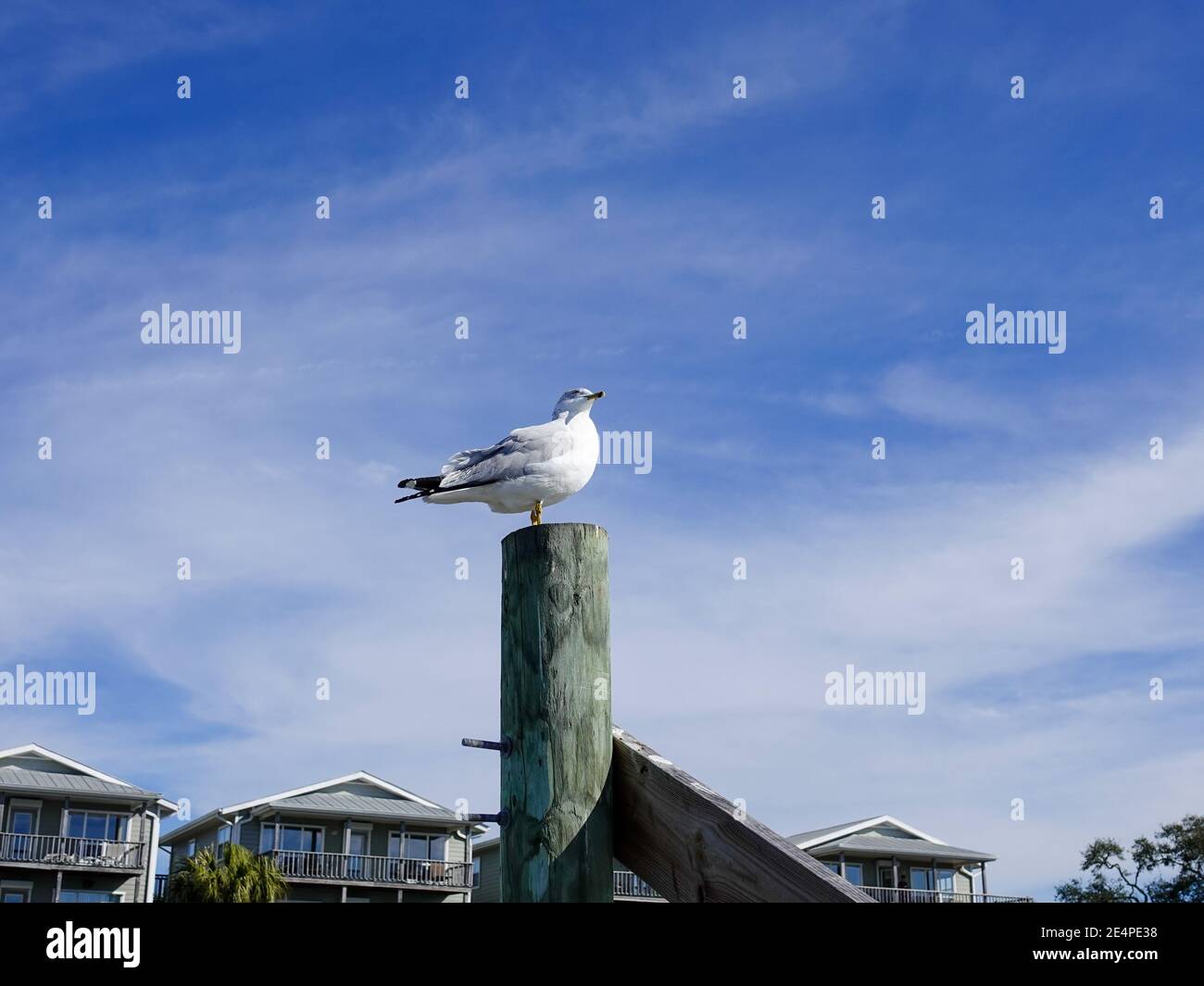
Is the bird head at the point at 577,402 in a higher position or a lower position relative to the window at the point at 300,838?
higher

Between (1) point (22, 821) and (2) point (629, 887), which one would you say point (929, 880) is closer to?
(2) point (629, 887)

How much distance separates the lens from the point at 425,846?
36406 mm

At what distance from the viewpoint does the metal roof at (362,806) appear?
34638 millimetres

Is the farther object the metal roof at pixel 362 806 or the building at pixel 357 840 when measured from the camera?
the metal roof at pixel 362 806

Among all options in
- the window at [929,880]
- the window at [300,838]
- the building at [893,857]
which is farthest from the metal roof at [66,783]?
the window at [929,880]

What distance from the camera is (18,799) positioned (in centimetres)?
3344

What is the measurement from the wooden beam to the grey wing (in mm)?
1966

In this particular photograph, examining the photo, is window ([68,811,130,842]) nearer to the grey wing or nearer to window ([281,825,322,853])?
window ([281,825,322,853])

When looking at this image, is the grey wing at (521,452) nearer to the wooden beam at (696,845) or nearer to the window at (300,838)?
the wooden beam at (696,845)
